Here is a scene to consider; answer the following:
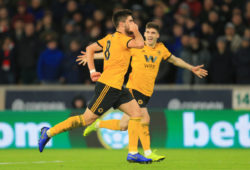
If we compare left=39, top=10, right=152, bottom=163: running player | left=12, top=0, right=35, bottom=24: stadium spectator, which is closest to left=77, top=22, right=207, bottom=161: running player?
left=39, top=10, right=152, bottom=163: running player

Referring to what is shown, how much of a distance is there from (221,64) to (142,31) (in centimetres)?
217

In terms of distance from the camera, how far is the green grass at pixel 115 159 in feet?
31.6

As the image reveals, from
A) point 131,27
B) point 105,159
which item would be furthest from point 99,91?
point 105,159

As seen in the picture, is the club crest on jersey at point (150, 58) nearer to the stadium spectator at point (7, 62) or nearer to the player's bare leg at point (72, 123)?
the player's bare leg at point (72, 123)

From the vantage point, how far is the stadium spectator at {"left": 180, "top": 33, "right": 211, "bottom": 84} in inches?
641

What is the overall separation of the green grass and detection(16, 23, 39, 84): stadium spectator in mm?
3689

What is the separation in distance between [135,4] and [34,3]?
2.97 metres

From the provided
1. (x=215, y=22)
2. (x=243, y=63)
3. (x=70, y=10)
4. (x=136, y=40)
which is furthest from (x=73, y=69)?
(x=136, y=40)

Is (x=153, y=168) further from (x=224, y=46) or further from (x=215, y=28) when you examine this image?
(x=215, y=28)

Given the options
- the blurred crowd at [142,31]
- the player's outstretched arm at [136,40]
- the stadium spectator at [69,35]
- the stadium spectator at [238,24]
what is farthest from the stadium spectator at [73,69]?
the player's outstretched arm at [136,40]

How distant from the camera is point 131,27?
9.40m

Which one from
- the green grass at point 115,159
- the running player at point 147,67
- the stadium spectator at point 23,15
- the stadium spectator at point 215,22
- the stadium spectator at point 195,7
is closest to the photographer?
the green grass at point 115,159

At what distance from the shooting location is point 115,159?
11188mm

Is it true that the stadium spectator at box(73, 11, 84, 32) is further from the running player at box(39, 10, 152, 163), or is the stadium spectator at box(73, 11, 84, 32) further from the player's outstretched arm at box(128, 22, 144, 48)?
the player's outstretched arm at box(128, 22, 144, 48)
